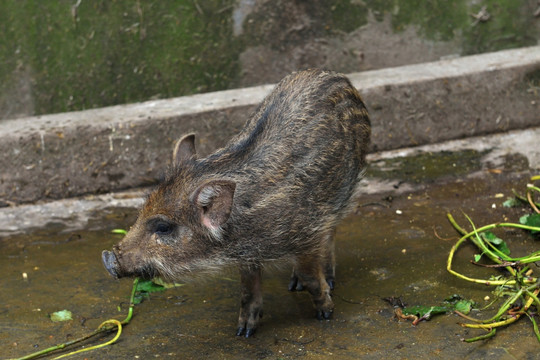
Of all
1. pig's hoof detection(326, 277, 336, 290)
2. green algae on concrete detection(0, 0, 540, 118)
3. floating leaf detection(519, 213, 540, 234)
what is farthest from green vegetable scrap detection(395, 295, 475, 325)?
green algae on concrete detection(0, 0, 540, 118)

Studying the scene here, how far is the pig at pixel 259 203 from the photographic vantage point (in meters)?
4.20

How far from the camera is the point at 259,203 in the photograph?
430 centimetres

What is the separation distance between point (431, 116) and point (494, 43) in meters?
1.25

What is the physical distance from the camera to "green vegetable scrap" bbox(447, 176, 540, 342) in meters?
4.13

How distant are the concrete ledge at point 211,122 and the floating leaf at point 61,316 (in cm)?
186

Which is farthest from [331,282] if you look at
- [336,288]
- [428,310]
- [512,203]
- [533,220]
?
[512,203]

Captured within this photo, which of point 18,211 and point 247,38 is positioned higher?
point 247,38

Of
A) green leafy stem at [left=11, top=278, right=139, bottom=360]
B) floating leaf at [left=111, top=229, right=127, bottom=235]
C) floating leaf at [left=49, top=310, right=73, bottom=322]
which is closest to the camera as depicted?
green leafy stem at [left=11, top=278, right=139, bottom=360]

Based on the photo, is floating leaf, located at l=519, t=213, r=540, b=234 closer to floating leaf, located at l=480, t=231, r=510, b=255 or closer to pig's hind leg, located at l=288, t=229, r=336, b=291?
floating leaf, located at l=480, t=231, r=510, b=255

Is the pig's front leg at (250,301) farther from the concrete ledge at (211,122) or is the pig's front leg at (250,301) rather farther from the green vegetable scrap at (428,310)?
the concrete ledge at (211,122)

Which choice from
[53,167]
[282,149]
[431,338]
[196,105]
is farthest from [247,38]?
[431,338]

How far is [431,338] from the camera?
410 cm

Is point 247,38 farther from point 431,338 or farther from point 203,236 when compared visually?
point 431,338

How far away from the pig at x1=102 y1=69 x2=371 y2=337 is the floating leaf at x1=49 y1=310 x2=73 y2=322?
1.96 feet
